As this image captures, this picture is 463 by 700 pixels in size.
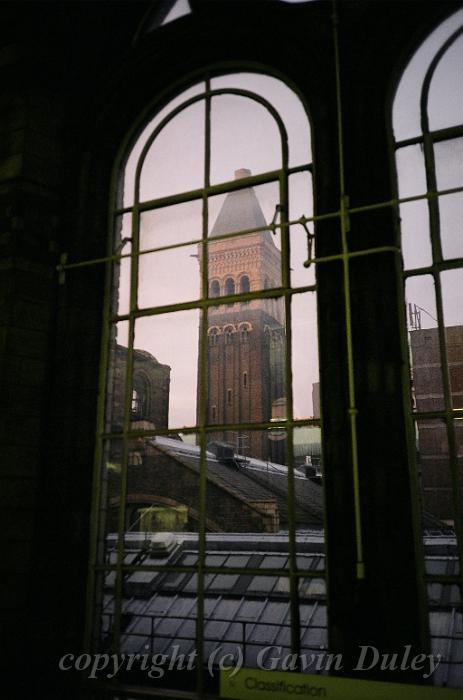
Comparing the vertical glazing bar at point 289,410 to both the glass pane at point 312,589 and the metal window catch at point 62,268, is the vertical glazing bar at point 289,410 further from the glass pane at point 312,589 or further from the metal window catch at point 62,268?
the metal window catch at point 62,268

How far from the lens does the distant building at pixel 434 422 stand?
3.10 metres

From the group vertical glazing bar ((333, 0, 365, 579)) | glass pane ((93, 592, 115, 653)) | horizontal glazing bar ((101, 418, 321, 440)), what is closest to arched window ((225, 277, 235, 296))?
horizontal glazing bar ((101, 418, 321, 440))

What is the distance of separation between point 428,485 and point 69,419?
214cm

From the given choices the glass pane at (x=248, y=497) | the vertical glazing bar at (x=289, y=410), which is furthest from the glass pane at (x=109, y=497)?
the glass pane at (x=248, y=497)

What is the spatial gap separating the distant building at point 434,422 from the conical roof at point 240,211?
120cm

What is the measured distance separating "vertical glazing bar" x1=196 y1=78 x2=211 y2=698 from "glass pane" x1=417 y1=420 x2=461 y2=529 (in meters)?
1.16

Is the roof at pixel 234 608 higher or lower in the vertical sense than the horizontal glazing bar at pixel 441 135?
lower

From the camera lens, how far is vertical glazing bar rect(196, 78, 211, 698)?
125 inches

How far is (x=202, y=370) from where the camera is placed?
3.60 metres

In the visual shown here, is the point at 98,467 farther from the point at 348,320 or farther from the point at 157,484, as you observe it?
the point at 348,320

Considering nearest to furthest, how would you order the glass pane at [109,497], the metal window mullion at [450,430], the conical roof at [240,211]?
the metal window mullion at [450,430] < the glass pane at [109,497] < the conical roof at [240,211]

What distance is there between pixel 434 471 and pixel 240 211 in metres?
2.03

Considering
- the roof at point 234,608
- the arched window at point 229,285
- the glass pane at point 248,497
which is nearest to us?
the roof at point 234,608

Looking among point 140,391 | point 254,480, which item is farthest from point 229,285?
point 254,480
